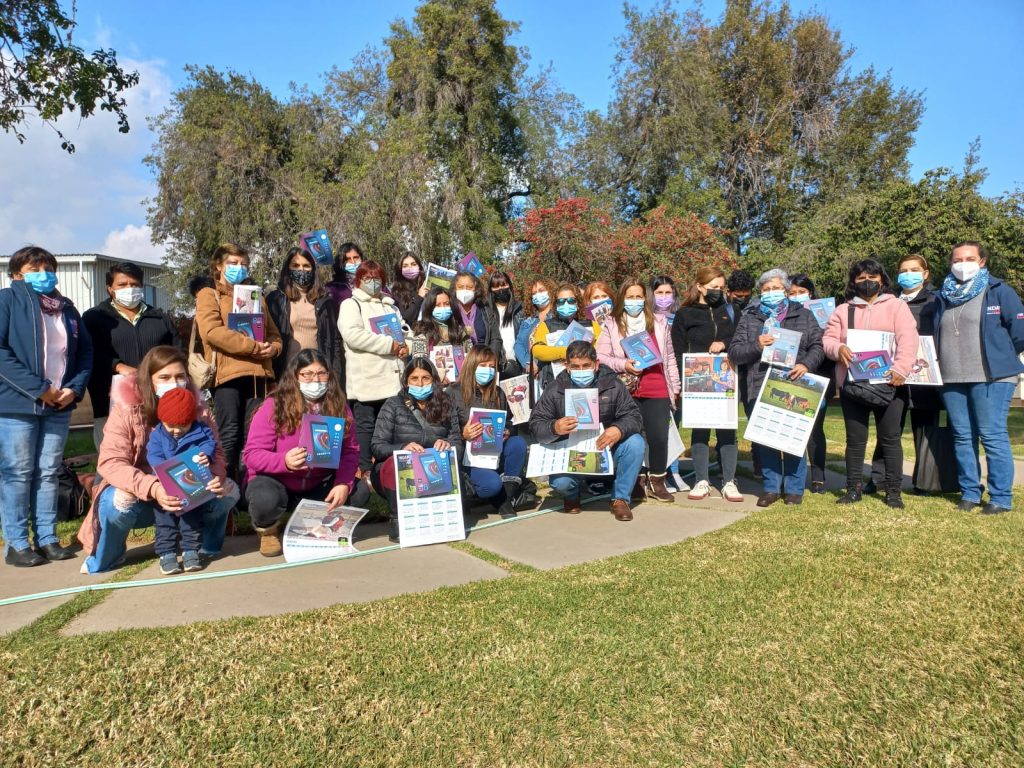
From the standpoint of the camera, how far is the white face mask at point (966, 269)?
561 cm

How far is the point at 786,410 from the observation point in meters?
5.92

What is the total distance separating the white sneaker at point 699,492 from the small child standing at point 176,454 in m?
3.89

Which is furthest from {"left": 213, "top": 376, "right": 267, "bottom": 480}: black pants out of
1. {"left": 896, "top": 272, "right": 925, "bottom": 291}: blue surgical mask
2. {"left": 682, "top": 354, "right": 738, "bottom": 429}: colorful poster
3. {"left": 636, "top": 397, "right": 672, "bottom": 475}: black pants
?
Result: {"left": 896, "top": 272, "right": 925, "bottom": 291}: blue surgical mask

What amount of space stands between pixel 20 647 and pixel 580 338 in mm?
4683

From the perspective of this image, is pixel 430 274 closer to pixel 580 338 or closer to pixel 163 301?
pixel 580 338

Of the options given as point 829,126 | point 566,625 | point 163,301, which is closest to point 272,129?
point 163,301

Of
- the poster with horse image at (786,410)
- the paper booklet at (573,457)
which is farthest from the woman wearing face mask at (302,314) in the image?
the poster with horse image at (786,410)

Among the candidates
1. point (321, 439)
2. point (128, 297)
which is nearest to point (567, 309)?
point (321, 439)

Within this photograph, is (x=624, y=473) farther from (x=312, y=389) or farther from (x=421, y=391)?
(x=312, y=389)

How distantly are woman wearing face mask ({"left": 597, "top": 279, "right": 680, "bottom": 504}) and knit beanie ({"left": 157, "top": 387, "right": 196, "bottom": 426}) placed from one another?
334 cm

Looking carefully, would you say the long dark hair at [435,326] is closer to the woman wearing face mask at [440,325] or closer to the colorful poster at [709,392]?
the woman wearing face mask at [440,325]

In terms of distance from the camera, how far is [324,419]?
4.82 metres

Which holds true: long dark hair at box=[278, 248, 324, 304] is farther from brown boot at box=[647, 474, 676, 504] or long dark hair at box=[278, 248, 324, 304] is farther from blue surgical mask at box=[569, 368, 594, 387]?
brown boot at box=[647, 474, 676, 504]

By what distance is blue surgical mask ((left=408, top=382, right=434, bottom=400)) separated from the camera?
5445 mm
